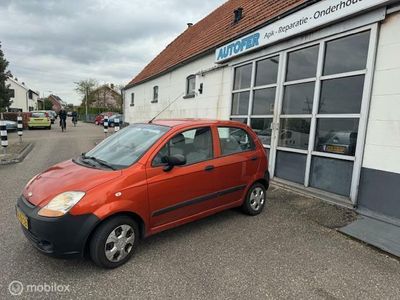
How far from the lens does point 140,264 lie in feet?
11.2

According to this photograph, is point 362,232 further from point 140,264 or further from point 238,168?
point 140,264

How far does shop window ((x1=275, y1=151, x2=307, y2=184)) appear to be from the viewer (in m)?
6.49

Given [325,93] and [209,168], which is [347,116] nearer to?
[325,93]

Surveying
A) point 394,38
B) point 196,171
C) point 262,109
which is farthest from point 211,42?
point 196,171

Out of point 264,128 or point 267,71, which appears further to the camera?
point 264,128

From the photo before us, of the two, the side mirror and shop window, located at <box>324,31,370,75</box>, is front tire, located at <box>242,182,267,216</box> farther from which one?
shop window, located at <box>324,31,370,75</box>

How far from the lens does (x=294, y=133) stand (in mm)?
6730

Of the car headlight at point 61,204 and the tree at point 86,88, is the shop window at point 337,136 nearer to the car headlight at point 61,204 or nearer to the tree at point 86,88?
the car headlight at point 61,204

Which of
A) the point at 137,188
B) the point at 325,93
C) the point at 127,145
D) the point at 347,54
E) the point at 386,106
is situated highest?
the point at 347,54

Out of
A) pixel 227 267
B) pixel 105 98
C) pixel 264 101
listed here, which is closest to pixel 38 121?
pixel 264 101

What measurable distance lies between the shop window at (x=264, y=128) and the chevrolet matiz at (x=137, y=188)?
2.61m

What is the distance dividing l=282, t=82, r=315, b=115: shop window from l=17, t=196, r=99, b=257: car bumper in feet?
16.5

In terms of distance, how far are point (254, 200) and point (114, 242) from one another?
260cm

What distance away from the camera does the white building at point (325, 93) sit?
481 centimetres
